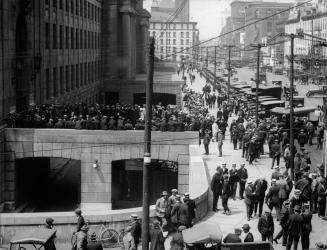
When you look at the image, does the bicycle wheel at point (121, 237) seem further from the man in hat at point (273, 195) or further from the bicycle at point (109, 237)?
the man in hat at point (273, 195)

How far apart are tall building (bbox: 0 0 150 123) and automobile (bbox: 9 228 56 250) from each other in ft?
60.7

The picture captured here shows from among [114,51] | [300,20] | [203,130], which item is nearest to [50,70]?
[203,130]

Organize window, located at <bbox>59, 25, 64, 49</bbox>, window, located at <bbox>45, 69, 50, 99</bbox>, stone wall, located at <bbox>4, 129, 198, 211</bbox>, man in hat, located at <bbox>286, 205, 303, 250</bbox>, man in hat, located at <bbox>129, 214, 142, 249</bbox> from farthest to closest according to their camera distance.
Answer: window, located at <bbox>59, 25, 64, 49</bbox>
window, located at <bbox>45, 69, 50, 99</bbox>
stone wall, located at <bbox>4, 129, 198, 211</bbox>
man in hat, located at <bbox>286, 205, 303, 250</bbox>
man in hat, located at <bbox>129, 214, 142, 249</bbox>

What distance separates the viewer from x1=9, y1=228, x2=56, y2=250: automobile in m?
14.9

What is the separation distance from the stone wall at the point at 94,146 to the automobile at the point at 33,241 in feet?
55.6

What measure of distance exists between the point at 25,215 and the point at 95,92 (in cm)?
4996

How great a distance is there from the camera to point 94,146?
32.4m

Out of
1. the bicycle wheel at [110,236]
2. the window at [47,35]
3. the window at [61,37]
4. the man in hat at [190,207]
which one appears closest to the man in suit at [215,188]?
the man in hat at [190,207]

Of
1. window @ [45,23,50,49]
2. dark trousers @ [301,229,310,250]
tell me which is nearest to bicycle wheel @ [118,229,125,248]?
dark trousers @ [301,229,310,250]

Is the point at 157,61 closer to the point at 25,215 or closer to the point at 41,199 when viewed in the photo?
the point at 41,199

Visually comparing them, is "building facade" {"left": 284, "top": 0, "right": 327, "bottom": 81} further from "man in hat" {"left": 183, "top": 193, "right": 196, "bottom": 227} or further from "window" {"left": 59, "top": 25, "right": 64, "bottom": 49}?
"man in hat" {"left": 183, "top": 193, "right": 196, "bottom": 227}

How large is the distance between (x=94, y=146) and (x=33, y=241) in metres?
17.6

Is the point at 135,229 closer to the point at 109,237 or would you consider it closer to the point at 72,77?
the point at 109,237

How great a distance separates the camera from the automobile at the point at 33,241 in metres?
14.9
